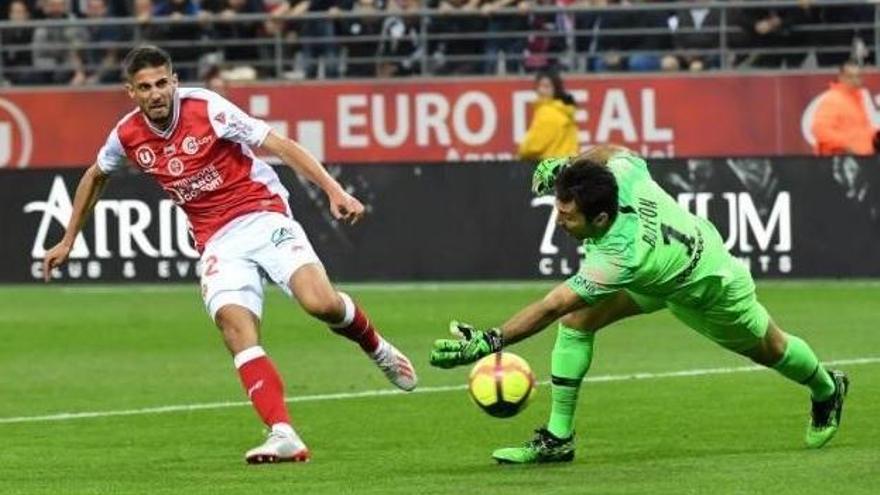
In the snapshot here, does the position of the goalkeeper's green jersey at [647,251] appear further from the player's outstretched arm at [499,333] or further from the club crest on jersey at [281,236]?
the club crest on jersey at [281,236]

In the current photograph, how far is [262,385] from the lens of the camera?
1175cm

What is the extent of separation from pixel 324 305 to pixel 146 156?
1214 millimetres

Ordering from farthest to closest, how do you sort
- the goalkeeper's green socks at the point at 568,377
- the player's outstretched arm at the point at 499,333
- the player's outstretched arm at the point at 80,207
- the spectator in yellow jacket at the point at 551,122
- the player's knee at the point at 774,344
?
the spectator in yellow jacket at the point at 551,122
the player's outstretched arm at the point at 80,207
the player's knee at the point at 774,344
the goalkeeper's green socks at the point at 568,377
the player's outstretched arm at the point at 499,333

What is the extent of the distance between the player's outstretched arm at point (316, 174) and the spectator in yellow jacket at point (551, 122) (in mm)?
14905

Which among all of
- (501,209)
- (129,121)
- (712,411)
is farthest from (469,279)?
(129,121)

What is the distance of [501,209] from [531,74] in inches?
210

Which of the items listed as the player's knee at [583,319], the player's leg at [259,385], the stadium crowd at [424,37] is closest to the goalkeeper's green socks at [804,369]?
the player's knee at [583,319]

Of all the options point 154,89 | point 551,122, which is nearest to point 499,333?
point 154,89

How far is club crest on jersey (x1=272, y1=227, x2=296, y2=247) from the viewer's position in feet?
40.2

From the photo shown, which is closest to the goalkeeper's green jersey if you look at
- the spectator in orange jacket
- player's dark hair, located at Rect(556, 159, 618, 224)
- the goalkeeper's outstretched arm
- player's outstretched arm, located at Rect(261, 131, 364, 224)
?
the goalkeeper's outstretched arm

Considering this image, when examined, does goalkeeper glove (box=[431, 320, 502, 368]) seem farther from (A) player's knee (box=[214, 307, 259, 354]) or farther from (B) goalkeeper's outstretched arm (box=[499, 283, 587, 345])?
(A) player's knee (box=[214, 307, 259, 354])

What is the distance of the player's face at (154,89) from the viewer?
12023 mm

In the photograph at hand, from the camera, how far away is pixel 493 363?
36.8ft

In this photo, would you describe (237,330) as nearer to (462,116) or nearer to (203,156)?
(203,156)
